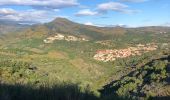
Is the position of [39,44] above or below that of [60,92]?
below

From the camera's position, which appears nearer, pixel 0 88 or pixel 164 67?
pixel 0 88

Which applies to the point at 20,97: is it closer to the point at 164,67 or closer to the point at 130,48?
the point at 164,67

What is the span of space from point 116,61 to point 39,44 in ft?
183

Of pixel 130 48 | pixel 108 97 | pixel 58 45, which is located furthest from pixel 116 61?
pixel 108 97

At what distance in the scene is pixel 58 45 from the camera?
18575cm

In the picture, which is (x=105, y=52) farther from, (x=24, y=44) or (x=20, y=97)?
(x=20, y=97)

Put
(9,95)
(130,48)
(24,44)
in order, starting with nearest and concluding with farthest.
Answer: (9,95), (130,48), (24,44)

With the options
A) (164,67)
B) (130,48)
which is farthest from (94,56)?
(164,67)

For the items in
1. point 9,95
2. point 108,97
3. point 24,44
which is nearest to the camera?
point 9,95

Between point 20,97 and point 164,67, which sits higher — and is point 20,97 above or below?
above

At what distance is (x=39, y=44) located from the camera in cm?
18938

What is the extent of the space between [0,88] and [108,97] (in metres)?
1.94

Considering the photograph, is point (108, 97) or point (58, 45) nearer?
point (108, 97)

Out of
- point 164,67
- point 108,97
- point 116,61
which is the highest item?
point 108,97
